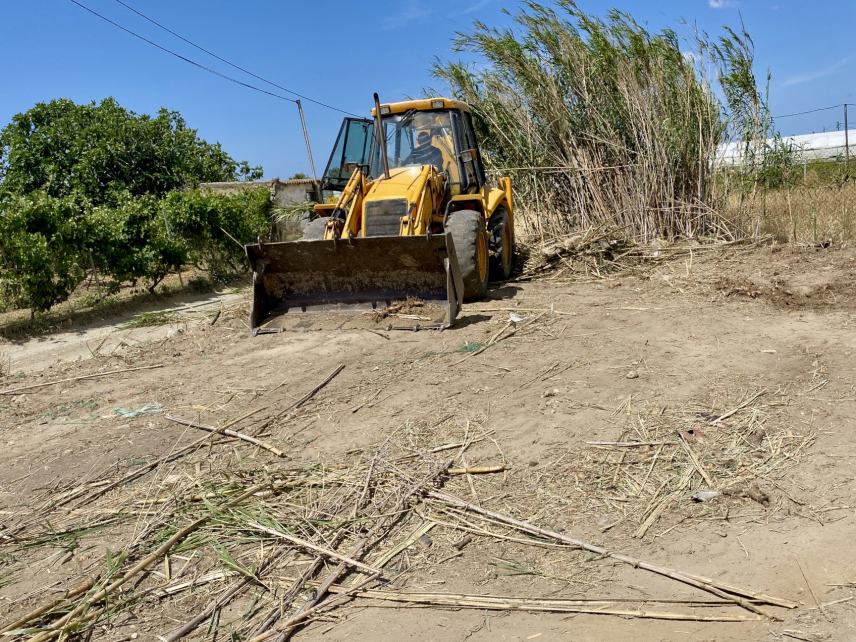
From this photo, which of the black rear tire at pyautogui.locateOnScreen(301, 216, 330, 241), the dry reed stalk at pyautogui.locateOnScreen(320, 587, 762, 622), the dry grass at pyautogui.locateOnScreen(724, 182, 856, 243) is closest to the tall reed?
the dry grass at pyautogui.locateOnScreen(724, 182, 856, 243)

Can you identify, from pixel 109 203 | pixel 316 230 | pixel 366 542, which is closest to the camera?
pixel 366 542

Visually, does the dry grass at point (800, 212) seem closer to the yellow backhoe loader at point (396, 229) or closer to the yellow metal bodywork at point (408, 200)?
the yellow backhoe loader at point (396, 229)

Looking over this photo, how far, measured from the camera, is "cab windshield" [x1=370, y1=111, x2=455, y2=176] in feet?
29.0

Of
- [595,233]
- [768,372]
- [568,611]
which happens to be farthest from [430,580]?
[595,233]

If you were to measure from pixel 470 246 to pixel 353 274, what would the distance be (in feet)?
4.30

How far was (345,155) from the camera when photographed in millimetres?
9258

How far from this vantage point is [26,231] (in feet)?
30.1

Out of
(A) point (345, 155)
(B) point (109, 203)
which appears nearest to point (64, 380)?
(A) point (345, 155)

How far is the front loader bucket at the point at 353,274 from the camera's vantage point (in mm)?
7039

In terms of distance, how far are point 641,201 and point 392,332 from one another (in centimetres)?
587

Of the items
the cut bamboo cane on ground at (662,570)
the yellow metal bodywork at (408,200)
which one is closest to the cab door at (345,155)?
the yellow metal bodywork at (408,200)

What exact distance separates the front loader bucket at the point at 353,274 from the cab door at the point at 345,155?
1.98m

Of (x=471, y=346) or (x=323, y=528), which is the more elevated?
(x=471, y=346)

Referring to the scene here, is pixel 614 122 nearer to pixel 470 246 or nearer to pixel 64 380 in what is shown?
pixel 470 246
